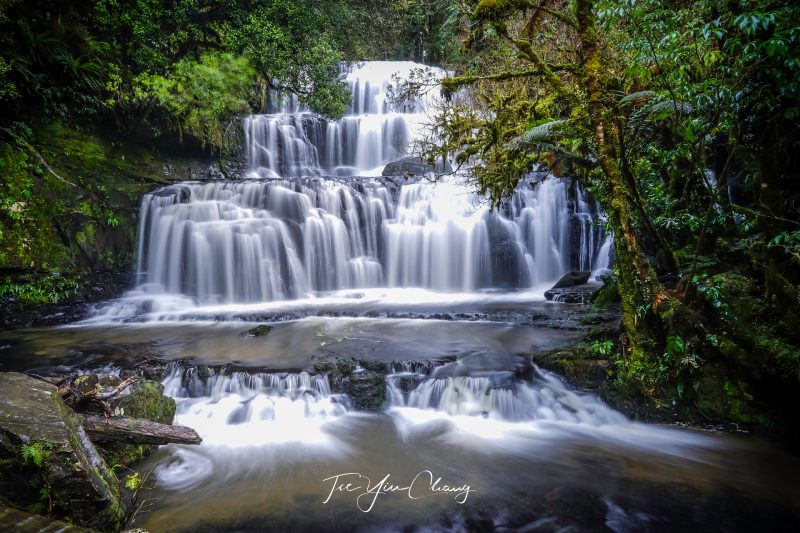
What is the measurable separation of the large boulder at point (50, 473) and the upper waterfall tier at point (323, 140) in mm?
13559

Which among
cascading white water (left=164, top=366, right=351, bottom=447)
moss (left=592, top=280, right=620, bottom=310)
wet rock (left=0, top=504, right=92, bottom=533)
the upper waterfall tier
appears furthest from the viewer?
the upper waterfall tier

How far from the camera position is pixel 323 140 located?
1769cm

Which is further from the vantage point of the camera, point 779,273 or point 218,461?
point 218,461

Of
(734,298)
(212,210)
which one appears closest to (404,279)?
(212,210)

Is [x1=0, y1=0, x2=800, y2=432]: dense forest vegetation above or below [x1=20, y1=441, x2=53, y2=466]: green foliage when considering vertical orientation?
above

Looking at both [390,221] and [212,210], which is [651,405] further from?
[212,210]

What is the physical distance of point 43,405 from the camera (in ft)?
11.3

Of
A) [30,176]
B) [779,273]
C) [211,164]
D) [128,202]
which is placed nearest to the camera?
[779,273]

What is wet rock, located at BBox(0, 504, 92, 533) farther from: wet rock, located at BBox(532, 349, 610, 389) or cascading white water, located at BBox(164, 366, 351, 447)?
wet rock, located at BBox(532, 349, 610, 389)

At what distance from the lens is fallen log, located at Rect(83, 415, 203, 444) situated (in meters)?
4.03

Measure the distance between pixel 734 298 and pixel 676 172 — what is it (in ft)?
6.37
